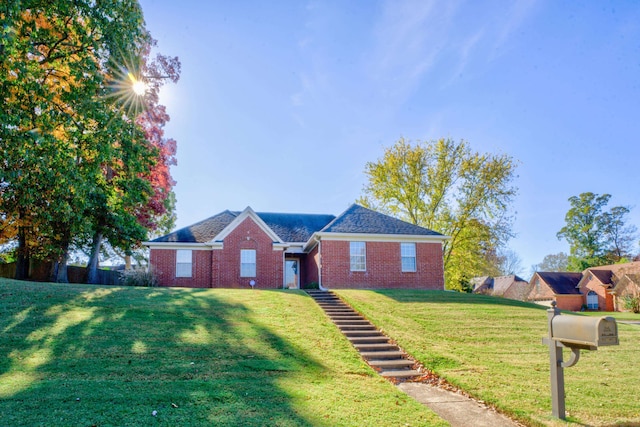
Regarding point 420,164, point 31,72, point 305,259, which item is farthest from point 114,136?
point 420,164

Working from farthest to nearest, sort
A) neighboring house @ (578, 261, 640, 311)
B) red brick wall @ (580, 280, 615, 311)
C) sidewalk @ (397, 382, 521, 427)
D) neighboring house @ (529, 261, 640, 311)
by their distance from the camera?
red brick wall @ (580, 280, 615, 311) < neighboring house @ (529, 261, 640, 311) < neighboring house @ (578, 261, 640, 311) < sidewalk @ (397, 382, 521, 427)

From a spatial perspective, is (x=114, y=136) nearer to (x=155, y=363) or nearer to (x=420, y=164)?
(x=155, y=363)

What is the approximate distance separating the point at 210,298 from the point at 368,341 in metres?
6.57

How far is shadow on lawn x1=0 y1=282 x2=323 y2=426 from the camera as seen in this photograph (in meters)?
5.83

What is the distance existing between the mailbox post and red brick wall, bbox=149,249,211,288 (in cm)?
1919

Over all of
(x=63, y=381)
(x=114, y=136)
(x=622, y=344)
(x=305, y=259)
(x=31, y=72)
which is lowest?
(x=622, y=344)

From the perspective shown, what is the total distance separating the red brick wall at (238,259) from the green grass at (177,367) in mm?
8493

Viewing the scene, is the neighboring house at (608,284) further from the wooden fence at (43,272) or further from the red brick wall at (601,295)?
A: the wooden fence at (43,272)

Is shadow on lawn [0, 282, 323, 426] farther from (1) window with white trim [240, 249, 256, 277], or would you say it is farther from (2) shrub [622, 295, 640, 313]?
(2) shrub [622, 295, 640, 313]

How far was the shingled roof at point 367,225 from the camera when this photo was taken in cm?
2306

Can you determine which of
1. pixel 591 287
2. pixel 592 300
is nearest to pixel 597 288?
pixel 591 287

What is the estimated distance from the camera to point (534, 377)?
8977 mm

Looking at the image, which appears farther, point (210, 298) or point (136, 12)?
point (210, 298)

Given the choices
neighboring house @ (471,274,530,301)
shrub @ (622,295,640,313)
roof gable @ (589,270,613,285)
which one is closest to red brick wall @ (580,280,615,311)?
roof gable @ (589,270,613,285)
